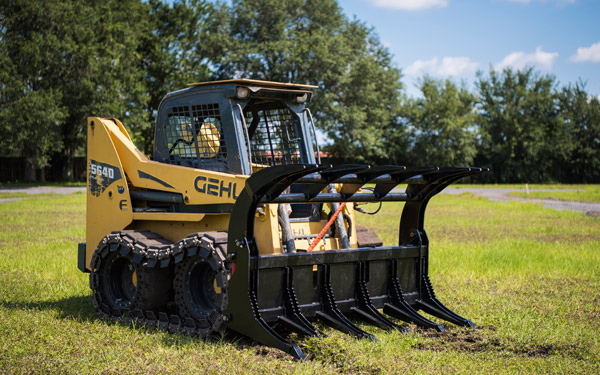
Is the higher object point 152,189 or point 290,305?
point 152,189

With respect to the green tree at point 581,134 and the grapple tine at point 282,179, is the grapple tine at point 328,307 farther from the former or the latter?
the green tree at point 581,134

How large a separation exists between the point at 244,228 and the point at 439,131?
203 feet

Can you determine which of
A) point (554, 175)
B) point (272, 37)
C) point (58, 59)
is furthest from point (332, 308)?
point (554, 175)

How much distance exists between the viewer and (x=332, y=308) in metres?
6.88

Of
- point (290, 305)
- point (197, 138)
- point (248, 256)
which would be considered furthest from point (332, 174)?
point (197, 138)

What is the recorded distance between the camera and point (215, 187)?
714 centimetres

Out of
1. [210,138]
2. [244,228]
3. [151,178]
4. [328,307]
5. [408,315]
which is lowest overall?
[408,315]

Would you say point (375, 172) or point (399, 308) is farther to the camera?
point (399, 308)

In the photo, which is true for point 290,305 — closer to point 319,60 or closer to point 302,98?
point 302,98

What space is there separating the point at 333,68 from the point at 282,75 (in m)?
4.21

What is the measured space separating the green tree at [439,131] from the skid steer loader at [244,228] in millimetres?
57278

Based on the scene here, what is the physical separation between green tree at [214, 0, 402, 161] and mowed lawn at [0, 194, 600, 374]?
37.5m

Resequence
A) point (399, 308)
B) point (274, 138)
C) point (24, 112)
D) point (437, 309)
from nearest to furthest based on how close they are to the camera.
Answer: point (399, 308) < point (437, 309) < point (274, 138) < point (24, 112)

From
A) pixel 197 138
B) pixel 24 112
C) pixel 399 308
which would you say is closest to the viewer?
pixel 399 308
